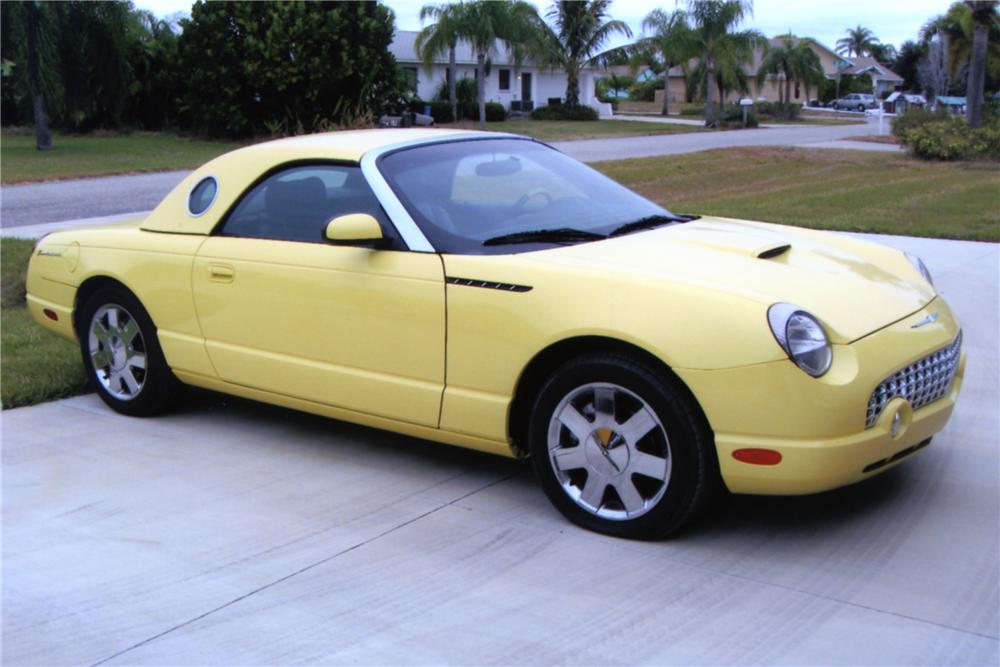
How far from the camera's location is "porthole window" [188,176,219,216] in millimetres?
5566

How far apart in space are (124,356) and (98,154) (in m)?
25.4

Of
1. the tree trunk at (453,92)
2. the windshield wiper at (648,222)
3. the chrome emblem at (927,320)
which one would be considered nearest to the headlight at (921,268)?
the chrome emblem at (927,320)

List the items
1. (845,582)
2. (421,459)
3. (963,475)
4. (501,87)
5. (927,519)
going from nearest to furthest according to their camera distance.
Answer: (845,582) < (927,519) < (963,475) < (421,459) < (501,87)

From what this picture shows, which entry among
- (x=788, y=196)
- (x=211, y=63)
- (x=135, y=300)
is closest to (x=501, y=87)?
(x=211, y=63)

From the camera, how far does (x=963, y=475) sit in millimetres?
4789

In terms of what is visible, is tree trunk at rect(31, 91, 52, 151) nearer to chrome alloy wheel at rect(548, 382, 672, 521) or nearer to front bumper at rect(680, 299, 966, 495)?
chrome alloy wheel at rect(548, 382, 672, 521)

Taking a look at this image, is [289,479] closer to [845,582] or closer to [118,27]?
[845,582]

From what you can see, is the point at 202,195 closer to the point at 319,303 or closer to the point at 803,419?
the point at 319,303

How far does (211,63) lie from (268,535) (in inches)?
1305

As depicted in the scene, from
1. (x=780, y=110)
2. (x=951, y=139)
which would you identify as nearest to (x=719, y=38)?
(x=780, y=110)

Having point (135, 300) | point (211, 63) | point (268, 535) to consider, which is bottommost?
point (268, 535)

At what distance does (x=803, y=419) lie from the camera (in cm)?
377

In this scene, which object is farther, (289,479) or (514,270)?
(289,479)

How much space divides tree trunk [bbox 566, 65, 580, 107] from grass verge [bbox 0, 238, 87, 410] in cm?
4698
